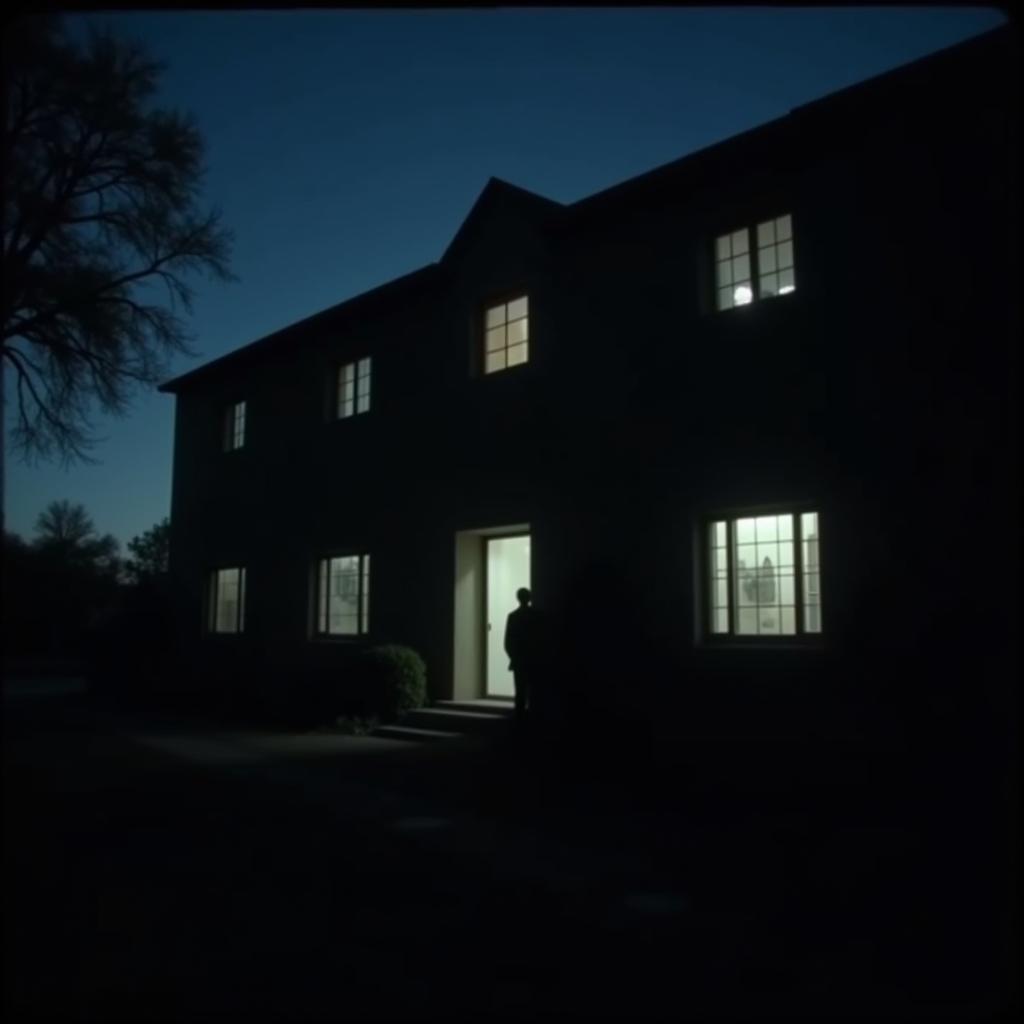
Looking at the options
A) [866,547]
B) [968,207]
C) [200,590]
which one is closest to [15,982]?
[866,547]

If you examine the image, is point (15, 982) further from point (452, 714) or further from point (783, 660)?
point (452, 714)

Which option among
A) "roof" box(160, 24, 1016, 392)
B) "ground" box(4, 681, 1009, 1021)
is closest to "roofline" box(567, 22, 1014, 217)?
"roof" box(160, 24, 1016, 392)

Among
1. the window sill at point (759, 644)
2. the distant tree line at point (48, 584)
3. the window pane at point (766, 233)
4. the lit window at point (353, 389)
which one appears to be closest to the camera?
the distant tree line at point (48, 584)

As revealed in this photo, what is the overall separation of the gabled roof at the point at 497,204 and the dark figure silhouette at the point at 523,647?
16.9ft

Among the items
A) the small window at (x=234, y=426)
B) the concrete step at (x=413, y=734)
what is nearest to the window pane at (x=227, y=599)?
the small window at (x=234, y=426)

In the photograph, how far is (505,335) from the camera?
12352 millimetres

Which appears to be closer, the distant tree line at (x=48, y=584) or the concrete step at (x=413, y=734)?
the distant tree line at (x=48, y=584)

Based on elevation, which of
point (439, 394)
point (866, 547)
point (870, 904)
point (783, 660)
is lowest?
point (870, 904)

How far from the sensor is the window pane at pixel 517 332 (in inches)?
475

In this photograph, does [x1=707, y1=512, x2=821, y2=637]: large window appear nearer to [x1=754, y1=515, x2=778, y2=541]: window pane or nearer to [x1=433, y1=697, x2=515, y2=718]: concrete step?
[x1=754, y1=515, x2=778, y2=541]: window pane

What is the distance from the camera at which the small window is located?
17820 millimetres

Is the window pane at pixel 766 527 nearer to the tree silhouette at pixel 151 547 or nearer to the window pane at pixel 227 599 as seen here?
the window pane at pixel 227 599

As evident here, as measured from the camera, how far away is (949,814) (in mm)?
6926

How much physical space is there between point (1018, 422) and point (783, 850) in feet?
13.0
